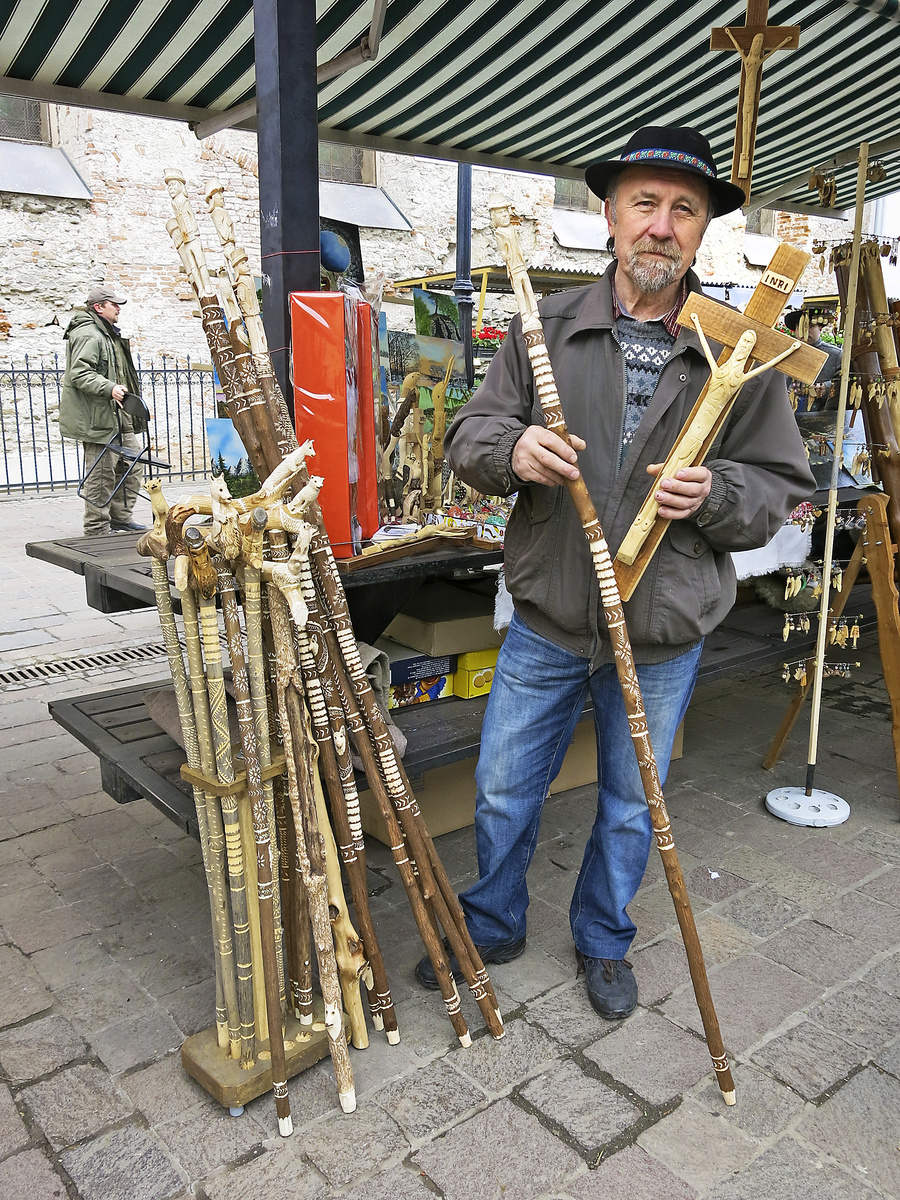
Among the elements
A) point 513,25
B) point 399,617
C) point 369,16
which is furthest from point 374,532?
point 513,25

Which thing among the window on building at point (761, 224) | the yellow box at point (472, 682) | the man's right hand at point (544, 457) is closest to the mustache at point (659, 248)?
the man's right hand at point (544, 457)

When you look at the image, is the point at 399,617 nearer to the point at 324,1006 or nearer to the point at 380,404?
the point at 380,404

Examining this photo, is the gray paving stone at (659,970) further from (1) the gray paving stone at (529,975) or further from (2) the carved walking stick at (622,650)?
(2) the carved walking stick at (622,650)

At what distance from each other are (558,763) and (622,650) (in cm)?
57

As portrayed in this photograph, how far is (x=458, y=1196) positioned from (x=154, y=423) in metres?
11.4

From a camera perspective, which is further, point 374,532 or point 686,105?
point 686,105

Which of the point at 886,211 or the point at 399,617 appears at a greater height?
the point at 886,211

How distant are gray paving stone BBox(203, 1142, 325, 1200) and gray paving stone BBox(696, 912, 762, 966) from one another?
1.21 metres

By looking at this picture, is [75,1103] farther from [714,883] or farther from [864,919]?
[864,919]

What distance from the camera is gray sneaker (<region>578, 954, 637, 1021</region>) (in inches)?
88.4

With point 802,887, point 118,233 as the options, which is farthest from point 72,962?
point 118,233

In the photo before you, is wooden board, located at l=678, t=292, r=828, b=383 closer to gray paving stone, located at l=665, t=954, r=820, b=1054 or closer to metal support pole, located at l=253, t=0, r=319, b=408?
metal support pole, located at l=253, t=0, r=319, b=408

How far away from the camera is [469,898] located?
2410 mm

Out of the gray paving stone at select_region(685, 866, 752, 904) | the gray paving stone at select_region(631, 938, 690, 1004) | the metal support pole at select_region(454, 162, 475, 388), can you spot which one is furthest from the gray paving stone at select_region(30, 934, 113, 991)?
the metal support pole at select_region(454, 162, 475, 388)
